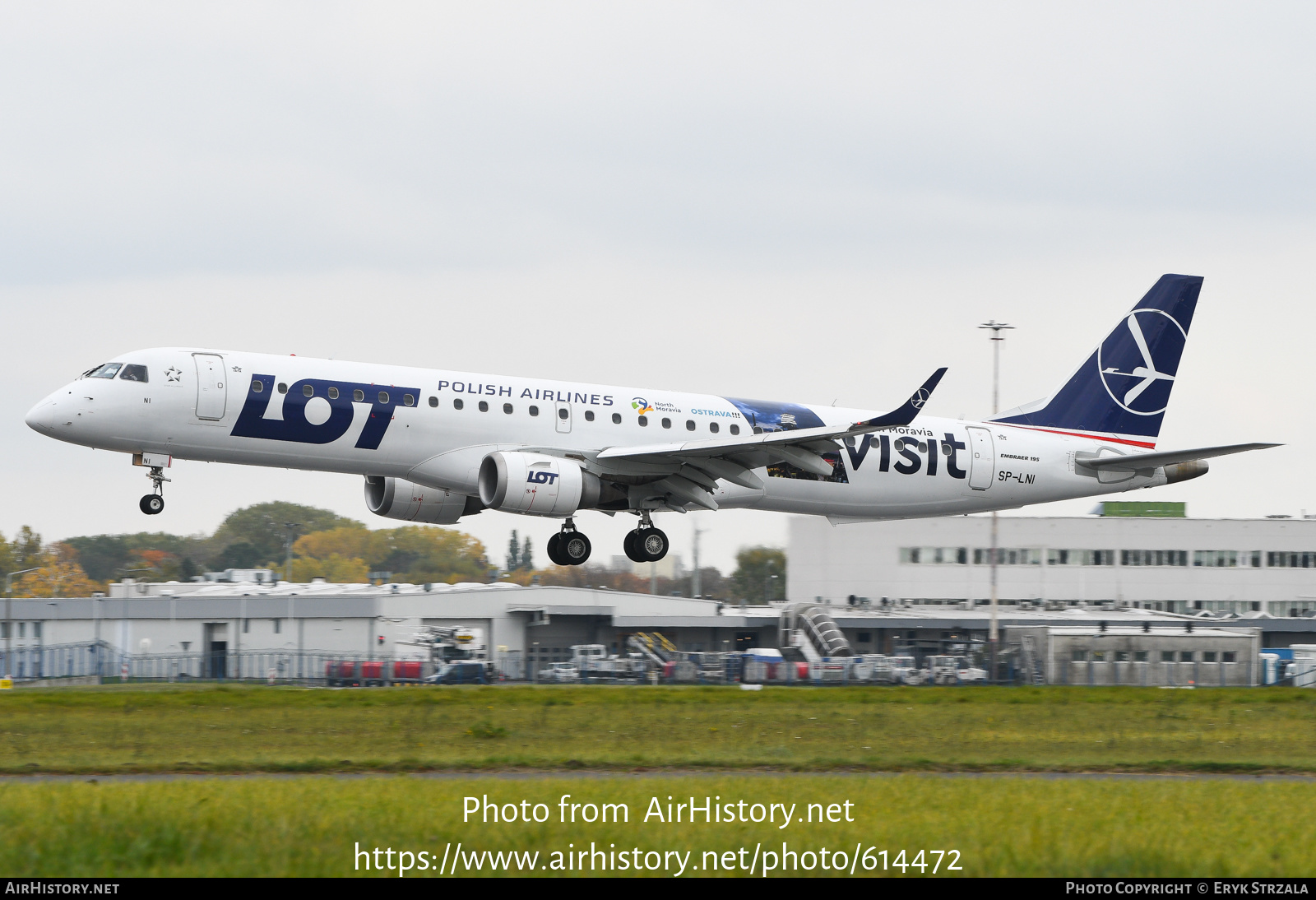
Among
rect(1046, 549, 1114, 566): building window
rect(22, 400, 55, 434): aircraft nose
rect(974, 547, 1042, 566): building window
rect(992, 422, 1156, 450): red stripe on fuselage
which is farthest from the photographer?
rect(1046, 549, 1114, 566): building window

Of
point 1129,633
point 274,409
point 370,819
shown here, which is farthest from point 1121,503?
point 370,819

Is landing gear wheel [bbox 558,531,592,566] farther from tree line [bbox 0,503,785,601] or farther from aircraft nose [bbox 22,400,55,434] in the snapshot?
tree line [bbox 0,503,785,601]

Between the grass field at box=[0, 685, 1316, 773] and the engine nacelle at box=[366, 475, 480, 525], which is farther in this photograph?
the engine nacelle at box=[366, 475, 480, 525]

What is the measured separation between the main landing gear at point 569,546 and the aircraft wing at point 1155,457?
15277 mm

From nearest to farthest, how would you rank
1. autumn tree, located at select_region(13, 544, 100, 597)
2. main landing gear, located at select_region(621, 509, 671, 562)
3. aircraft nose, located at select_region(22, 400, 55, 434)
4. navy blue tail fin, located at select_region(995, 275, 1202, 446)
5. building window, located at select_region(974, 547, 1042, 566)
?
aircraft nose, located at select_region(22, 400, 55, 434) < main landing gear, located at select_region(621, 509, 671, 562) < navy blue tail fin, located at select_region(995, 275, 1202, 446) < building window, located at select_region(974, 547, 1042, 566) < autumn tree, located at select_region(13, 544, 100, 597)

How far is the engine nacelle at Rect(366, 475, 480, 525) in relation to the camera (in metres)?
39.0

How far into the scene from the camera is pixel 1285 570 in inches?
4380

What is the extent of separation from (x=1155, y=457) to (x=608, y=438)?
51.5ft

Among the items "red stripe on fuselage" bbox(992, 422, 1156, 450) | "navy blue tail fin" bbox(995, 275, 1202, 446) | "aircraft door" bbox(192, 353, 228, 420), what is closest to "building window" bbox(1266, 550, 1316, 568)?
"navy blue tail fin" bbox(995, 275, 1202, 446)

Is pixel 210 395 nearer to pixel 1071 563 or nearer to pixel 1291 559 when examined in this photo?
pixel 1071 563

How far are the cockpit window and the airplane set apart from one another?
79 millimetres

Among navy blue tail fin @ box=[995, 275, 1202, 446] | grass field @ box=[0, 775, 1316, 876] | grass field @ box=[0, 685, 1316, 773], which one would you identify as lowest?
grass field @ box=[0, 685, 1316, 773]

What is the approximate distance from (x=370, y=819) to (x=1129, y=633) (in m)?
58.4

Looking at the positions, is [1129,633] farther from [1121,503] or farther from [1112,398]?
[1121,503]
